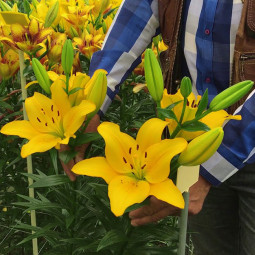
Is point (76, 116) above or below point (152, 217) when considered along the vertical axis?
above

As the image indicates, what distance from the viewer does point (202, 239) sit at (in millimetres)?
1386

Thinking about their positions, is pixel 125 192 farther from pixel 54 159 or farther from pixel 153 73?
pixel 54 159

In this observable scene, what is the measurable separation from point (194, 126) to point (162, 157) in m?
0.07

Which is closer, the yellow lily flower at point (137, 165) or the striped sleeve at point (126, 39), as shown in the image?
the yellow lily flower at point (137, 165)

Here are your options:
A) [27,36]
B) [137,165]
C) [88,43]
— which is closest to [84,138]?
[137,165]

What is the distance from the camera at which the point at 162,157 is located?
0.65m

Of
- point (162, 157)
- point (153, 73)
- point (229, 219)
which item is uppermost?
point (153, 73)

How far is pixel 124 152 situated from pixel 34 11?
1.04 metres

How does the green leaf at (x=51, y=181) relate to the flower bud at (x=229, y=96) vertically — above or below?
below

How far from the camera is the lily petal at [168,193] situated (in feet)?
1.99

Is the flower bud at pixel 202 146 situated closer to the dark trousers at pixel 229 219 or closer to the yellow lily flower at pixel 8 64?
the dark trousers at pixel 229 219

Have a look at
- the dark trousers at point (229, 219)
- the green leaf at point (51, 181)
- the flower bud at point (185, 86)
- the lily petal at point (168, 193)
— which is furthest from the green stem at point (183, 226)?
the dark trousers at point (229, 219)

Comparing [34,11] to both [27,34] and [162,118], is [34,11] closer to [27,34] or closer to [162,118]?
[27,34]

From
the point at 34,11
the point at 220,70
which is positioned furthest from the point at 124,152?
the point at 34,11
